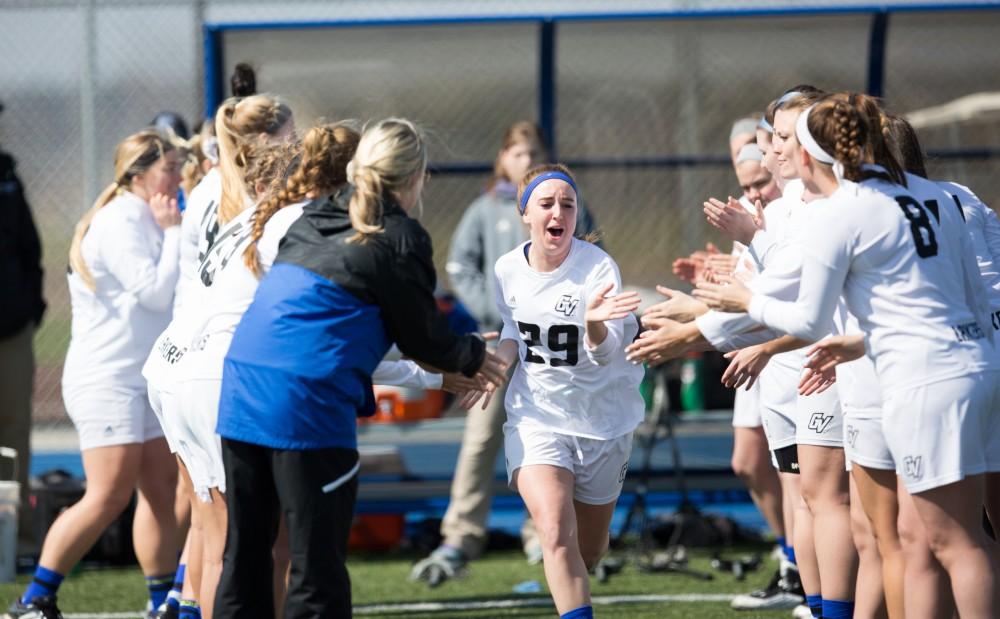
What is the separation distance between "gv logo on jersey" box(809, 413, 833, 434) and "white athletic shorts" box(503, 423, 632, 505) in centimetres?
64

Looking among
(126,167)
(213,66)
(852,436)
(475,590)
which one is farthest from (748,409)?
(213,66)

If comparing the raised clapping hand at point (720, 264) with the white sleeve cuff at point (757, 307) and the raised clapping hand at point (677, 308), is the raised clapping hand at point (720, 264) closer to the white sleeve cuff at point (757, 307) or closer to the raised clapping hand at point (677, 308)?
the raised clapping hand at point (677, 308)

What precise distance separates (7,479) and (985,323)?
5.00 m

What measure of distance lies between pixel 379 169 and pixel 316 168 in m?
0.36

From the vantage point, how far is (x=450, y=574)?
6.86m

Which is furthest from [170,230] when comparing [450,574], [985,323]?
[985,323]

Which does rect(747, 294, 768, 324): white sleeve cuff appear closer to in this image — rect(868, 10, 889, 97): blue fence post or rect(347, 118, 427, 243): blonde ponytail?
rect(347, 118, 427, 243): blonde ponytail

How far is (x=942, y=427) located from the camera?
3.55 m

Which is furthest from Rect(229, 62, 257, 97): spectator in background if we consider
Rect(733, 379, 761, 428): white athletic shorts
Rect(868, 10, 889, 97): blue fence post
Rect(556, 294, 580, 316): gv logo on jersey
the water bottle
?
the water bottle

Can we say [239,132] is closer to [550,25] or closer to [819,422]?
[819,422]

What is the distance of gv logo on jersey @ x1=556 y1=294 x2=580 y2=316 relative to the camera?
15.2 ft

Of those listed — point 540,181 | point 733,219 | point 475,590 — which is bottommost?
point 475,590

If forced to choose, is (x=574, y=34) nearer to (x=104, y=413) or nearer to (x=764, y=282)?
(x=104, y=413)

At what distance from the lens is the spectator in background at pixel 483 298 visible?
704cm
